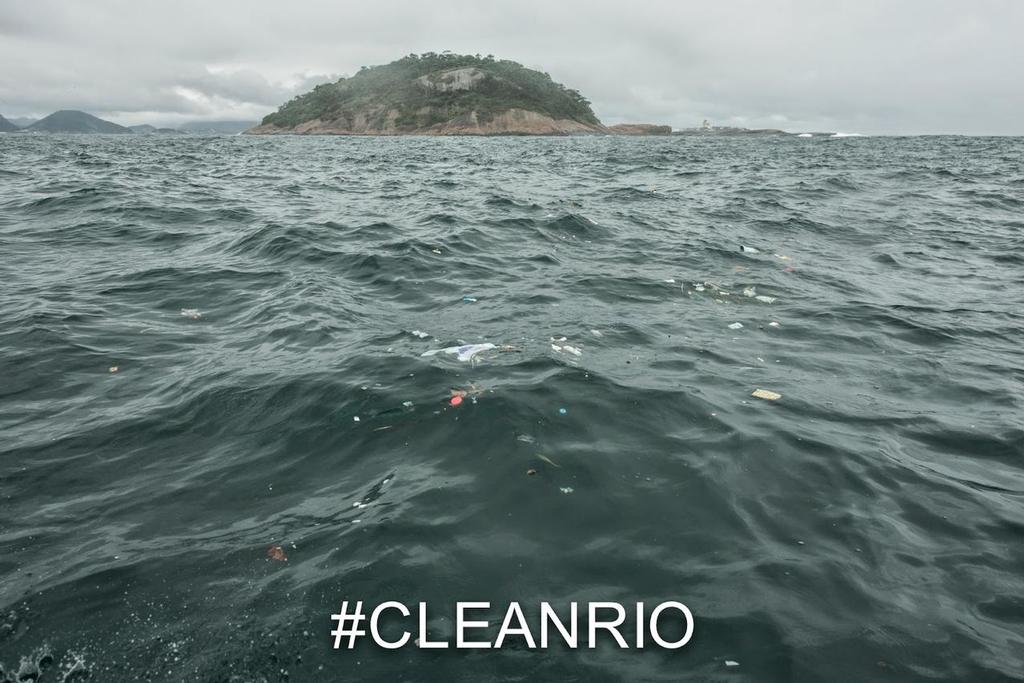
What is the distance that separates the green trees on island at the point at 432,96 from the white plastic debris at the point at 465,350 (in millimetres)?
142046

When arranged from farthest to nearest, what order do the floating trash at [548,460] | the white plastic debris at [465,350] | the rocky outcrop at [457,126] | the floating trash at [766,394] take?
the rocky outcrop at [457,126], the white plastic debris at [465,350], the floating trash at [766,394], the floating trash at [548,460]

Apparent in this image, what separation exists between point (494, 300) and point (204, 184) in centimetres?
1801

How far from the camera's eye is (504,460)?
4.42 metres

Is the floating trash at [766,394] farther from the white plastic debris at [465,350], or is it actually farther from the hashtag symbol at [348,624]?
the hashtag symbol at [348,624]

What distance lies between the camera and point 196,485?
4066 millimetres

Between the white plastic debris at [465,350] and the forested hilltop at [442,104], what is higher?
the forested hilltop at [442,104]

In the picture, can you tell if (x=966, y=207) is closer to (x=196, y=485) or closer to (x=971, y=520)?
(x=971, y=520)

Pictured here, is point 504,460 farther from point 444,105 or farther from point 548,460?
point 444,105

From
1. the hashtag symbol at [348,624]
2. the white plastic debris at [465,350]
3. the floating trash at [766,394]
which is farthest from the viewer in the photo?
the white plastic debris at [465,350]

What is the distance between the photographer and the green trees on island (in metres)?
142

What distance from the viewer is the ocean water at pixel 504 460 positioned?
114 inches

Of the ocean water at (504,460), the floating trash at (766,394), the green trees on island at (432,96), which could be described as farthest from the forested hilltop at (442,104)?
the floating trash at (766,394)

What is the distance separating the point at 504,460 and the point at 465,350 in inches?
87.3

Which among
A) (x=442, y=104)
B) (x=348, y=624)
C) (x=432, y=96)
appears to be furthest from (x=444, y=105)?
(x=348, y=624)
